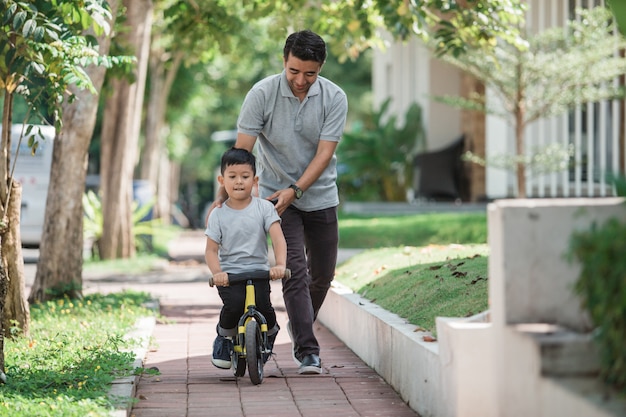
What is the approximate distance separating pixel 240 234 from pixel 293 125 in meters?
0.82

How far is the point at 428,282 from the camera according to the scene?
26.4 feet

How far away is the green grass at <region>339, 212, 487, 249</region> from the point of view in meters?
15.0

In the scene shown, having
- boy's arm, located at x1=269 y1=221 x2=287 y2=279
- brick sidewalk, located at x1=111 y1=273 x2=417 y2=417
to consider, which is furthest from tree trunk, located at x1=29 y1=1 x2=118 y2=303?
boy's arm, located at x1=269 y1=221 x2=287 y2=279

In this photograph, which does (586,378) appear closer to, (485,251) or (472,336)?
(472,336)

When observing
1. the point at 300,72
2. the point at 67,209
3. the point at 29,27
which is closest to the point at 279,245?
the point at 300,72

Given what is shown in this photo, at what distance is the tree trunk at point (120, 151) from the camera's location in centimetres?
1655

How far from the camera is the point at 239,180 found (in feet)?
22.4

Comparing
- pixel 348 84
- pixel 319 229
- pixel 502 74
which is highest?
pixel 348 84

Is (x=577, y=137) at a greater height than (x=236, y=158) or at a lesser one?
greater

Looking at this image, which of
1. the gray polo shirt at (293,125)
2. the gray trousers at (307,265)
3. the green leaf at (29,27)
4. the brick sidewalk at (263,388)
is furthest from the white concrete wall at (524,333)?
the green leaf at (29,27)

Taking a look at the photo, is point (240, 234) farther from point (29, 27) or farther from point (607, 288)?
point (607, 288)

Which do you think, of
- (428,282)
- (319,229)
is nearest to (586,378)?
(319,229)

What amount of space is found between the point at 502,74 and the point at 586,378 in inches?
538

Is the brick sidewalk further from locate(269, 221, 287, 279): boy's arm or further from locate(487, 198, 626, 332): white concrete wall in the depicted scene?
locate(487, 198, 626, 332): white concrete wall
